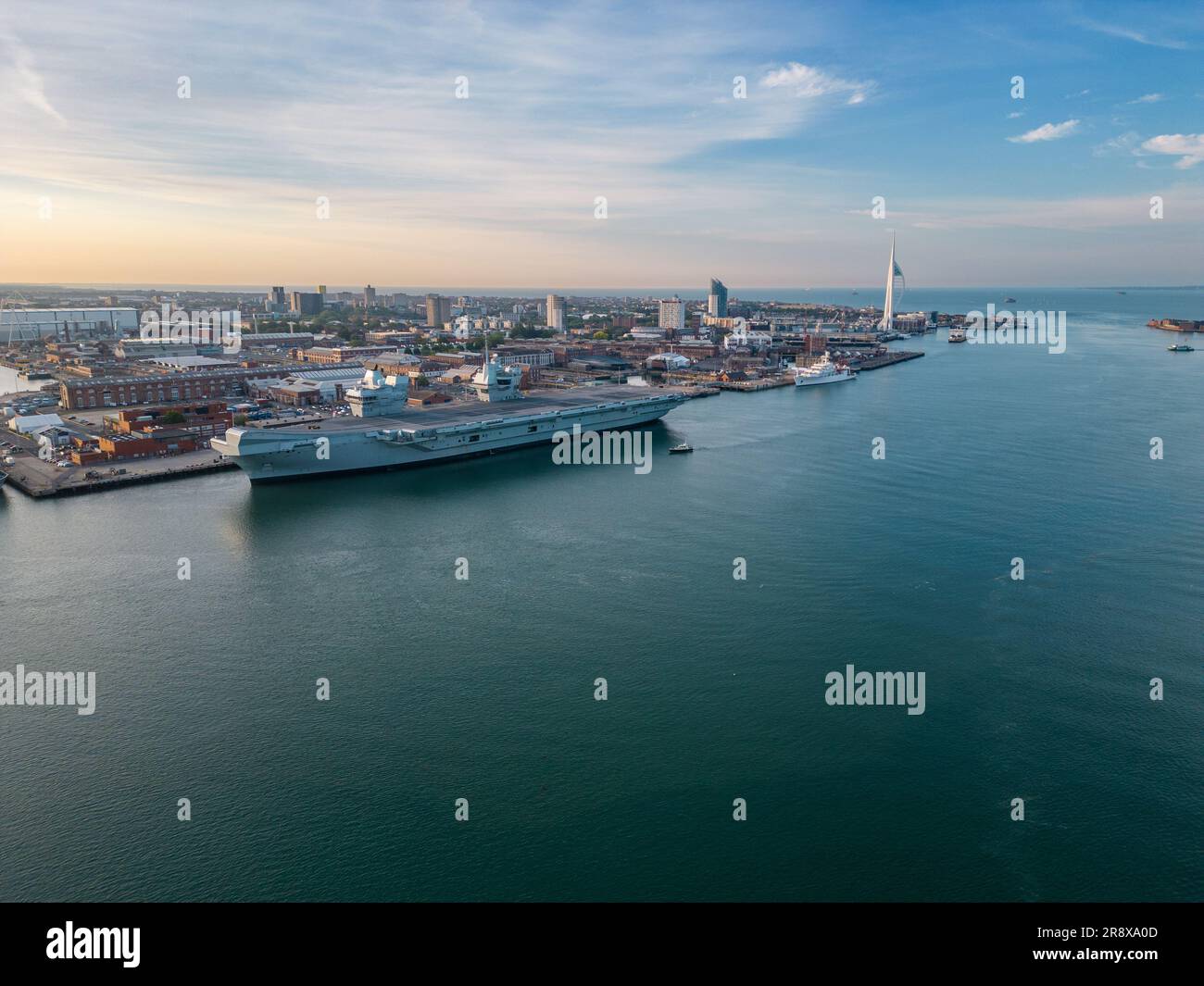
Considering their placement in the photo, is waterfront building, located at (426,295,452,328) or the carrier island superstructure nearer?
the carrier island superstructure

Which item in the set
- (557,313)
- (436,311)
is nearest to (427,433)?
(557,313)

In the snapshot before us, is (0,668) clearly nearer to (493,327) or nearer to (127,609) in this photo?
(127,609)

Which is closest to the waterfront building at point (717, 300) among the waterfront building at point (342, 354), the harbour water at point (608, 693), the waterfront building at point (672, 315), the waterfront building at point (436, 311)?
the waterfront building at point (672, 315)

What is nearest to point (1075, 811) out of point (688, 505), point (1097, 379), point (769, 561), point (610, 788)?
point (610, 788)

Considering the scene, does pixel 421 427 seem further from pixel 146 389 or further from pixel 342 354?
→ pixel 342 354

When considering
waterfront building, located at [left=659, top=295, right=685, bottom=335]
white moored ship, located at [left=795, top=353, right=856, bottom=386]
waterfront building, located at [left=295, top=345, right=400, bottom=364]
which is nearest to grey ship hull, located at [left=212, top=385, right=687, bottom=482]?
white moored ship, located at [left=795, top=353, right=856, bottom=386]

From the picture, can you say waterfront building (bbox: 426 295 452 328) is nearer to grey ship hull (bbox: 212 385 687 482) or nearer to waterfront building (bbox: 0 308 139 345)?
waterfront building (bbox: 0 308 139 345)

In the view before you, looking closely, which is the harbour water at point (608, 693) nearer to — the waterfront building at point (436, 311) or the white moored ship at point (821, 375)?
the white moored ship at point (821, 375)
